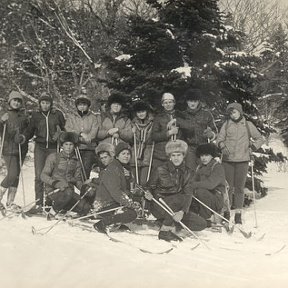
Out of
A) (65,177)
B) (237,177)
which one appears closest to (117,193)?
(65,177)

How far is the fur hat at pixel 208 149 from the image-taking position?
21.2ft

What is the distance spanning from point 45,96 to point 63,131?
2.08 ft

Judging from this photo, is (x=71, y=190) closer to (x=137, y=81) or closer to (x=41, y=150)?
(x=41, y=150)

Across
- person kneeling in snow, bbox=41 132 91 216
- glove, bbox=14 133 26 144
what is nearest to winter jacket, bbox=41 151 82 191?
person kneeling in snow, bbox=41 132 91 216

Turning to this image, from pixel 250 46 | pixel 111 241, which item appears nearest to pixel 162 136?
pixel 111 241

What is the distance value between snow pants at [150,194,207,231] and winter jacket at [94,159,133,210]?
15.5 inches

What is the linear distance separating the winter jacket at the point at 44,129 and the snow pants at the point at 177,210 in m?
2.03

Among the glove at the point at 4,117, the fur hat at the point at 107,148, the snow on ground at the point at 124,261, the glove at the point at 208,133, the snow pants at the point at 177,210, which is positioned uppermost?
the glove at the point at 4,117

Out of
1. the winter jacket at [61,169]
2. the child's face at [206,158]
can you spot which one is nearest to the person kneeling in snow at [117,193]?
the winter jacket at [61,169]

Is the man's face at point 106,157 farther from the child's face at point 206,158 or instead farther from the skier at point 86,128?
the child's face at point 206,158

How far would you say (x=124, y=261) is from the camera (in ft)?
14.9

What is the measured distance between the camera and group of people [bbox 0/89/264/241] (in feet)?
19.4

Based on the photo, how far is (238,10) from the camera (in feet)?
72.6

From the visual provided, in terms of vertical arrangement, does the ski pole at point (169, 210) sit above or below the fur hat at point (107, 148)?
below
